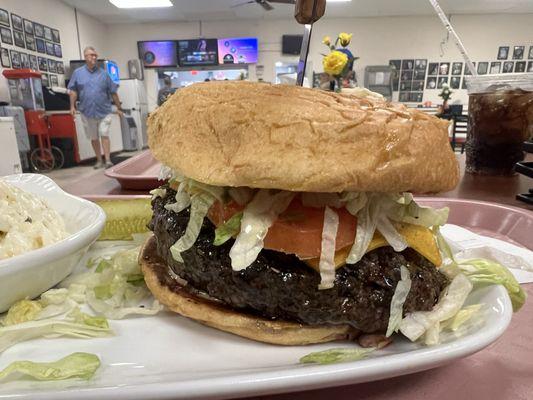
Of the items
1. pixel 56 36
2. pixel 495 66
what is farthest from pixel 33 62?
pixel 495 66

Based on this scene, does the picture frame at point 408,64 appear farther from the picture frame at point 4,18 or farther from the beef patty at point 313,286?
the beef patty at point 313,286

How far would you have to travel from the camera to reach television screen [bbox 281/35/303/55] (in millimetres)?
10281

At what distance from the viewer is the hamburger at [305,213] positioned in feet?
2.50

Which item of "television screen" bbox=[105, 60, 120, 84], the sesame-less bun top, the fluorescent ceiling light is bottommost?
the sesame-less bun top

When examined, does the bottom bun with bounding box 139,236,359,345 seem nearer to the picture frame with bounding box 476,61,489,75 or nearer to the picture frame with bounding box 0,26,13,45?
the picture frame with bounding box 0,26,13,45

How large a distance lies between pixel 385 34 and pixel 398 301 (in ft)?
35.6

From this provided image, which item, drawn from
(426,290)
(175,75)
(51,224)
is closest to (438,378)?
(426,290)

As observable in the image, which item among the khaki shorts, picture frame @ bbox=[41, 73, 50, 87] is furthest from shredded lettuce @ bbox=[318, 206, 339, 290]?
picture frame @ bbox=[41, 73, 50, 87]

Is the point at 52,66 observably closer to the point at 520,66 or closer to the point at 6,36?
the point at 6,36

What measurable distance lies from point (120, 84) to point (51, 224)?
10.3 m

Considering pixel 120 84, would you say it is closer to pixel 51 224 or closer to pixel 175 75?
pixel 175 75

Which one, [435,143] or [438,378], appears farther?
[435,143]

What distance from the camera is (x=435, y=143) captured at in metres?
0.82

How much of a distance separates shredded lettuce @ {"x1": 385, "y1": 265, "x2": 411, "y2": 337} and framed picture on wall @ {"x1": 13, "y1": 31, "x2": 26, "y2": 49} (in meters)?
8.87
